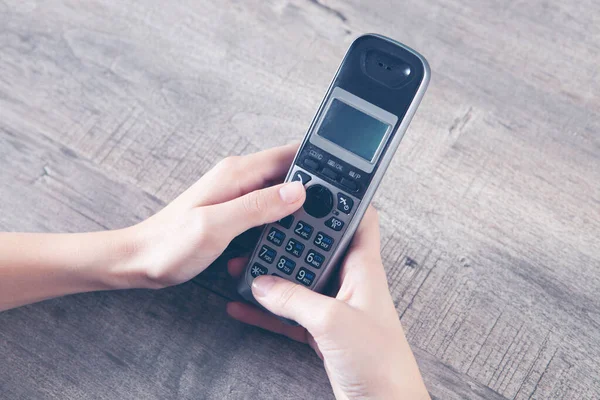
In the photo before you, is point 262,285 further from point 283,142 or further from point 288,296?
point 283,142

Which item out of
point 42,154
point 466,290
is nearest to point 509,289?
point 466,290

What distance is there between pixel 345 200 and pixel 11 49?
401 mm

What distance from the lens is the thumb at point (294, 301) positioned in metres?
0.43

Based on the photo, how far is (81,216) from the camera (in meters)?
0.55

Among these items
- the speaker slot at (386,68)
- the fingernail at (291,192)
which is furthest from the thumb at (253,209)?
the speaker slot at (386,68)

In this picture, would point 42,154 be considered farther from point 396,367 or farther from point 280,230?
point 396,367

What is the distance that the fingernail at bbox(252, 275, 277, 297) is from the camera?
1.54ft

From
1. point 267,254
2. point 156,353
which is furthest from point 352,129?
point 156,353

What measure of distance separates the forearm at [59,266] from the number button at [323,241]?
157 millimetres

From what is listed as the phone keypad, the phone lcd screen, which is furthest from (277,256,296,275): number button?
the phone lcd screen

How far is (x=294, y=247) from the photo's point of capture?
1.63ft

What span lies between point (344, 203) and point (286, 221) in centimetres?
5

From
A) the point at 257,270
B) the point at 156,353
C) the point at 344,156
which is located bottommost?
the point at 156,353

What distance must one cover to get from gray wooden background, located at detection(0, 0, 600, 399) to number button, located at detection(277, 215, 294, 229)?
0.09 meters
